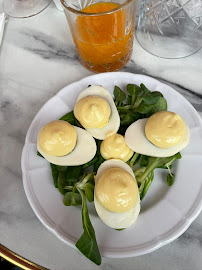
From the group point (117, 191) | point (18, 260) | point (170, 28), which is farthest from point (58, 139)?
point (170, 28)

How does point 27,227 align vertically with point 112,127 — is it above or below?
below

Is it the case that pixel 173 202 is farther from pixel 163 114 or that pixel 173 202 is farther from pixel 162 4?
pixel 162 4

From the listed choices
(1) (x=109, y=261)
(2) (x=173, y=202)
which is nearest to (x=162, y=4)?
(2) (x=173, y=202)

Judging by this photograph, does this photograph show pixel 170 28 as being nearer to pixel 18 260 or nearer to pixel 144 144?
pixel 144 144

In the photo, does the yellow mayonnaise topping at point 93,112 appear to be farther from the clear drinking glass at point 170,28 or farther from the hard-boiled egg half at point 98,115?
the clear drinking glass at point 170,28

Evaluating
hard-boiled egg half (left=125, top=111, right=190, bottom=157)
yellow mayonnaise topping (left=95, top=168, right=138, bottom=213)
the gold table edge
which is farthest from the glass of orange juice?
the gold table edge

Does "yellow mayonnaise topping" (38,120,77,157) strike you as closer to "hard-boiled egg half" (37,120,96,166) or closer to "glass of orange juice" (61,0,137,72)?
"hard-boiled egg half" (37,120,96,166)

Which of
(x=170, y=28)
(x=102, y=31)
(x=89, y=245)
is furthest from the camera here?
(x=170, y=28)
